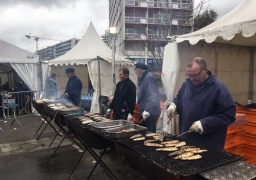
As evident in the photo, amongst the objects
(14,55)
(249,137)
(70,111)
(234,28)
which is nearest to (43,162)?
(70,111)

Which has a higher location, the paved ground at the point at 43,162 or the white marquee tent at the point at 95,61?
the white marquee tent at the point at 95,61

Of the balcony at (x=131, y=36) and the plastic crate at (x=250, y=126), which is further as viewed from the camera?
the balcony at (x=131, y=36)

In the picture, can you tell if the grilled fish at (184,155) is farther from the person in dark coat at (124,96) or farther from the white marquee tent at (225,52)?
the person in dark coat at (124,96)

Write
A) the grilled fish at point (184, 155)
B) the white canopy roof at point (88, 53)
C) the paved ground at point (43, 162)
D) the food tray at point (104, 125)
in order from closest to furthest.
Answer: the grilled fish at point (184, 155), the food tray at point (104, 125), the paved ground at point (43, 162), the white canopy roof at point (88, 53)

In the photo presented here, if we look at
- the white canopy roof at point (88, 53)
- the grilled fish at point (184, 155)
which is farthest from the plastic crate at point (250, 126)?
the white canopy roof at point (88, 53)

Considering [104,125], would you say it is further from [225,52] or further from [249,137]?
[225,52]

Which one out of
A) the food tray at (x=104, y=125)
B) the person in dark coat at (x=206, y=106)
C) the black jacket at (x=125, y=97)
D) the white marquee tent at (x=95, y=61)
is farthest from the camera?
the white marquee tent at (x=95, y=61)

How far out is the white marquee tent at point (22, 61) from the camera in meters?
9.20

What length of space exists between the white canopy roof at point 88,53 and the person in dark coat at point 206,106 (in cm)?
679

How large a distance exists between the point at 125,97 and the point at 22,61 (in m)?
7.14

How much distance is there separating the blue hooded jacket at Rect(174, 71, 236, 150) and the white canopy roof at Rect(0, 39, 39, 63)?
29.3 feet

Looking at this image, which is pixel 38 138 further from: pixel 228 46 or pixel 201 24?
pixel 201 24

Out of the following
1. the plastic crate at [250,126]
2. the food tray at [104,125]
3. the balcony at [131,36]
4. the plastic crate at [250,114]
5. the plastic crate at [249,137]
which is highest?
the balcony at [131,36]

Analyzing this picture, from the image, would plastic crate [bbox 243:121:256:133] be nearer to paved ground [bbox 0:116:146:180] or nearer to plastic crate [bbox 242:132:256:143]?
plastic crate [bbox 242:132:256:143]
